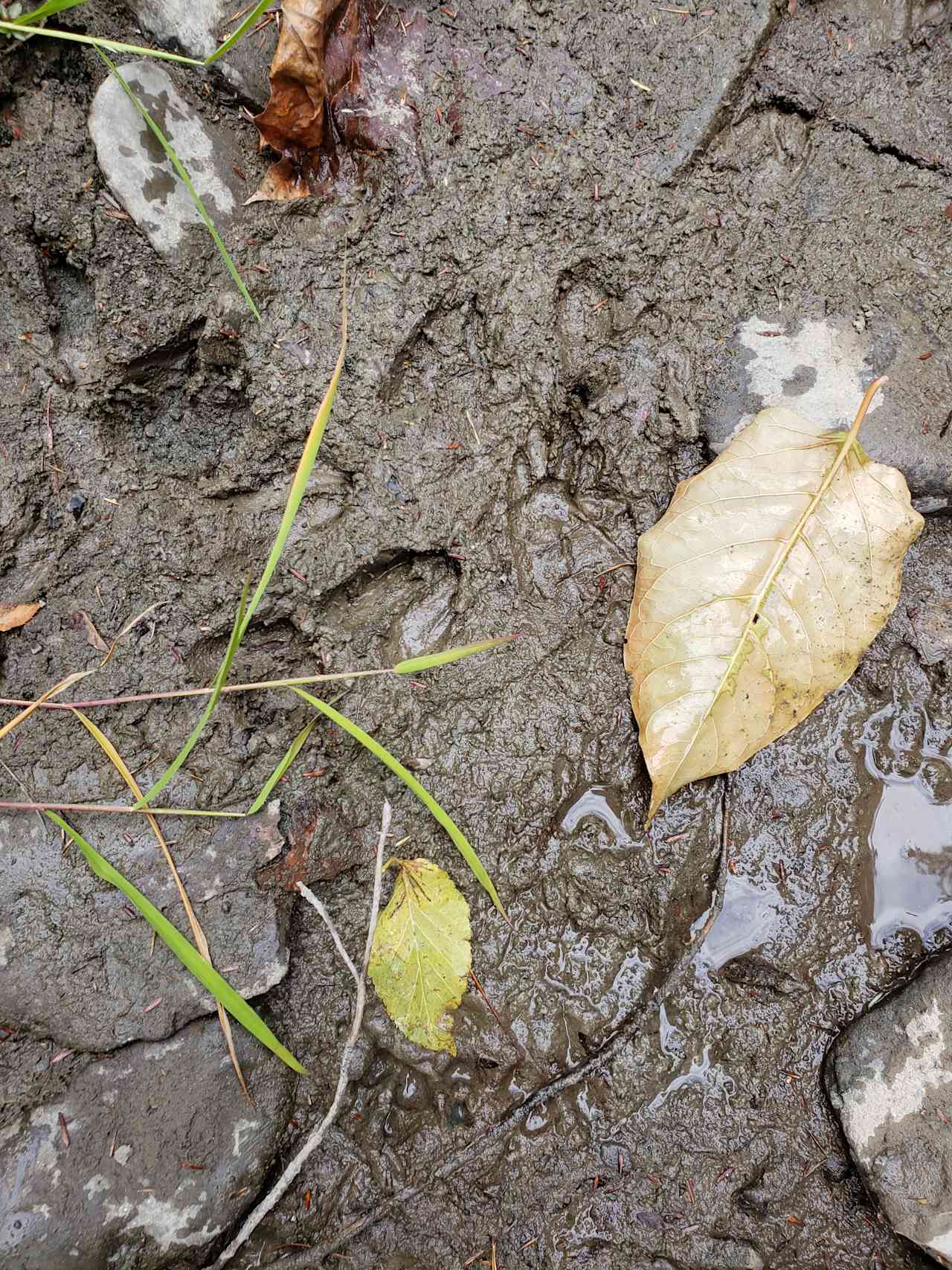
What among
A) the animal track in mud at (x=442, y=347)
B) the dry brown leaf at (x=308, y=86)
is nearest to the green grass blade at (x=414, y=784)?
the animal track in mud at (x=442, y=347)

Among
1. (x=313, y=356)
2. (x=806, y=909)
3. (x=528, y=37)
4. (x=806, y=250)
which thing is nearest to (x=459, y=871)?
(x=806, y=909)

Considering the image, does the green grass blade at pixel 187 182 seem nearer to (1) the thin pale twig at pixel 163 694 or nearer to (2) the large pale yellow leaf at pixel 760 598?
(1) the thin pale twig at pixel 163 694

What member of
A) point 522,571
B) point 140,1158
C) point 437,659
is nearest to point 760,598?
point 522,571

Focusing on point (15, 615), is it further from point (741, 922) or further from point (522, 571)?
point (741, 922)

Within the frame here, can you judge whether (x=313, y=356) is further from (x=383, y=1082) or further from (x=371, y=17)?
(x=383, y=1082)

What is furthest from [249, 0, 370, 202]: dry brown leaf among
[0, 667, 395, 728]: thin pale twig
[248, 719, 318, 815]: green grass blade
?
[248, 719, 318, 815]: green grass blade
